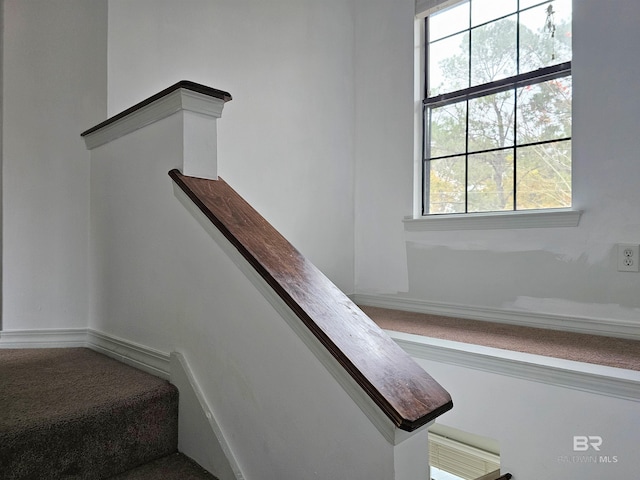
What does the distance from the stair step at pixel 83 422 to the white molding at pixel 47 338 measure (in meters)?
0.39

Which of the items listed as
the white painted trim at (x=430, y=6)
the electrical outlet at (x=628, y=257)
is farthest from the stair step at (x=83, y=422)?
the white painted trim at (x=430, y=6)

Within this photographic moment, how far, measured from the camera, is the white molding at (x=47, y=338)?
6.15 feet

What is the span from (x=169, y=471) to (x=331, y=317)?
0.70 meters

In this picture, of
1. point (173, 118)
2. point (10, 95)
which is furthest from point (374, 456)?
point (10, 95)

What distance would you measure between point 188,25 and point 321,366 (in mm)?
2034

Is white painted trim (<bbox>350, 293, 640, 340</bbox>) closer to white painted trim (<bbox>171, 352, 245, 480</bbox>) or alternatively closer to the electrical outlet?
the electrical outlet

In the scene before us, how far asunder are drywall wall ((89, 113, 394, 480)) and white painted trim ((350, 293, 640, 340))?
1.77 m

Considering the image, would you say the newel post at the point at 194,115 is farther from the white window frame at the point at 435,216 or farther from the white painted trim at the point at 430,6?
the white painted trim at the point at 430,6

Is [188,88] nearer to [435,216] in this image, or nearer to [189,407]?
[189,407]

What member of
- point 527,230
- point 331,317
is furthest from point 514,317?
point 331,317

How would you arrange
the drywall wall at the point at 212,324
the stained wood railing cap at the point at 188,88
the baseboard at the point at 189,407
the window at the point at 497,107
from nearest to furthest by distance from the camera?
the drywall wall at the point at 212,324 → the baseboard at the point at 189,407 → the stained wood railing cap at the point at 188,88 → the window at the point at 497,107

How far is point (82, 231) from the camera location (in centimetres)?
191

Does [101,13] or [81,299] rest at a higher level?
[101,13]

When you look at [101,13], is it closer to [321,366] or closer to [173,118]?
[173,118]
